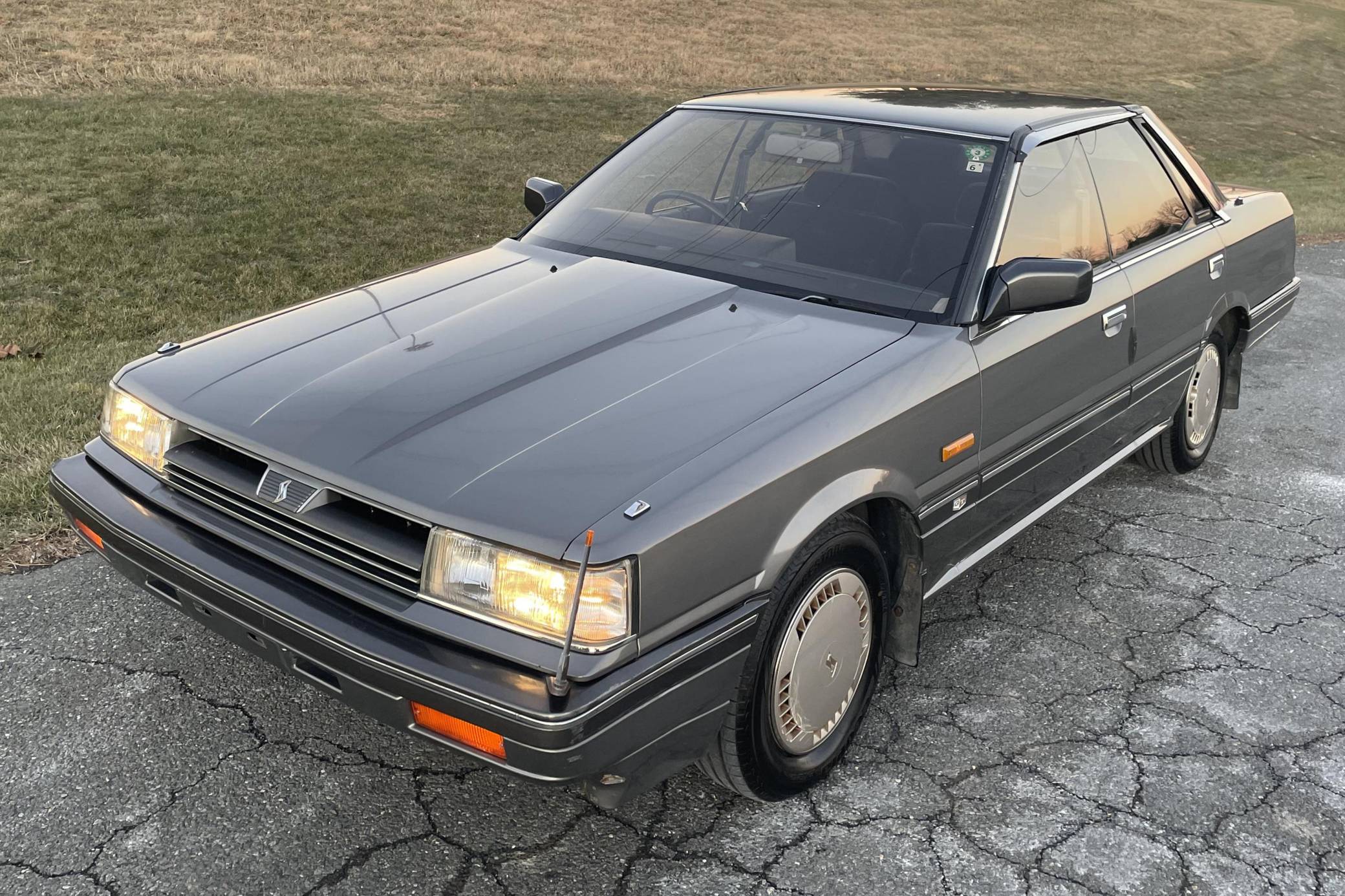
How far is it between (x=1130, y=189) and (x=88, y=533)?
3.44 meters

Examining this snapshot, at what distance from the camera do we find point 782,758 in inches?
106

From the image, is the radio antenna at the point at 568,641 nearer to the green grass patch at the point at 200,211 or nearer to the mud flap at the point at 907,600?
the mud flap at the point at 907,600

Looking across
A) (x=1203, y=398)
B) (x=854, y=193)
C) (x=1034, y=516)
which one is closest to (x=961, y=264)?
(x=854, y=193)

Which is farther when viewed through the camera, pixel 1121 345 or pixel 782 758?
pixel 1121 345

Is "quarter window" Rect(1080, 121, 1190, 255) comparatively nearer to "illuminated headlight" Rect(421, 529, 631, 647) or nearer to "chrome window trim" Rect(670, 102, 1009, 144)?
"chrome window trim" Rect(670, 102, 1009, 144)

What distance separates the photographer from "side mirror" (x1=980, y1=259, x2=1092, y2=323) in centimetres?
302

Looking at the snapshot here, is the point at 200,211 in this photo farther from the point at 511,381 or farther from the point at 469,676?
the point at 469,676

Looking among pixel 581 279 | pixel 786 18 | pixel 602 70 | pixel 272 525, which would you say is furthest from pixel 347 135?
pixel 786 18

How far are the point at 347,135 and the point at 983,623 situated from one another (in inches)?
355

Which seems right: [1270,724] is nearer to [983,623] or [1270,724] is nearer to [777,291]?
[983,623]

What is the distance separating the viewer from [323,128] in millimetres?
11031

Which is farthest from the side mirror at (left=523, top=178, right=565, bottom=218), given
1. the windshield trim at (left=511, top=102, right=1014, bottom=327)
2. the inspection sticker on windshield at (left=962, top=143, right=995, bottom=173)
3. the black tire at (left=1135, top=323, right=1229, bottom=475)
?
the black tire at (left=1135, top=323, right=1229, bottom=475)

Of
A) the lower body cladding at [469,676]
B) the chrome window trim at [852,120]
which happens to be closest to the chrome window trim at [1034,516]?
the lower body cladding at [469,676]

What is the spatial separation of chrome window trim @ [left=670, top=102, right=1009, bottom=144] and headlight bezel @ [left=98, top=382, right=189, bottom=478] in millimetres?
2128
